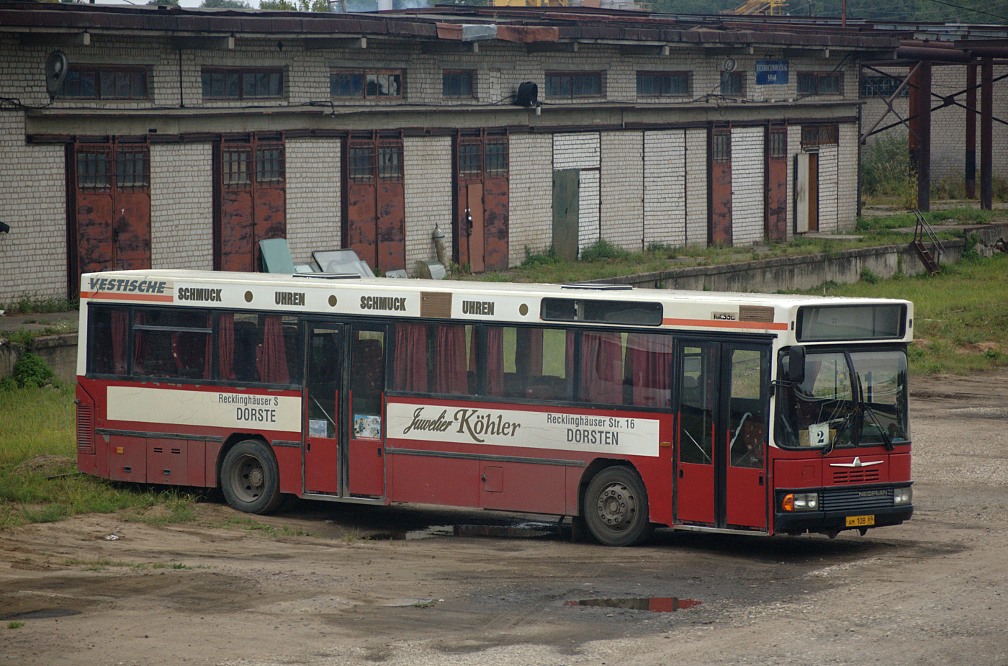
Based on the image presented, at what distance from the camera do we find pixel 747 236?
43.8 m

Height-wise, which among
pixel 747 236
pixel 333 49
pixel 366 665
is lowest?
pixel 366 665

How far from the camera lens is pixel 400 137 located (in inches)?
1307

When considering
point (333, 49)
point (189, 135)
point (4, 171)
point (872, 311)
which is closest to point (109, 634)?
point (872, 311)

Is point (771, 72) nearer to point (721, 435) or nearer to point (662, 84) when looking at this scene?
point (662, 84)

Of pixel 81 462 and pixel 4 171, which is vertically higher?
pixel 4 171

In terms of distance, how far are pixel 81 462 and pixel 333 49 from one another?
53.7 ft

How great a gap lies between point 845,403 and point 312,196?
1956 cm

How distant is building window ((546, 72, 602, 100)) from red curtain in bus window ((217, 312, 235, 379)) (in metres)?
22.3

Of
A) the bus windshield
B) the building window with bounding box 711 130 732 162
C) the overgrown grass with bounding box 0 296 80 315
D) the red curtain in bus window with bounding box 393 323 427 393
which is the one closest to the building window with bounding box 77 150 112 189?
the overgrown grass with bounding box 0 296 80 315

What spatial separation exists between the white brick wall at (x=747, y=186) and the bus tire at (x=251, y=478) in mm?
28964

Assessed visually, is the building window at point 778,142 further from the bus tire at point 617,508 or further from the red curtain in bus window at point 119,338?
the bus tire at point 617,508

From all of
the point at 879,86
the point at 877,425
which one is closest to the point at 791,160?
the point at 879,86

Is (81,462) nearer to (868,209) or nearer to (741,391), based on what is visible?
(741,391)

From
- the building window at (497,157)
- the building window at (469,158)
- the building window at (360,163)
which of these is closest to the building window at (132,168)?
the building window at (360,163)
